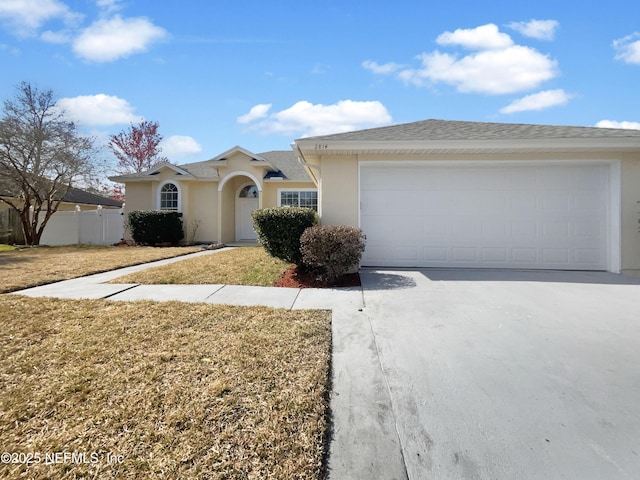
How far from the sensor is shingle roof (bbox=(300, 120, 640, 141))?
7414mm

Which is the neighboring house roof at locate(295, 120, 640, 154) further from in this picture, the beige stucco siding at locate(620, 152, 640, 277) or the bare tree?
the bare tree

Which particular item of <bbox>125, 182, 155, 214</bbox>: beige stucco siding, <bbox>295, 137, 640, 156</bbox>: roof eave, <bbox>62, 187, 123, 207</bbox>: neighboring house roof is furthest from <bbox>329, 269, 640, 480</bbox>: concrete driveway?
<bbox>62, 187, 123, 207</bbox>: neighboring house roof

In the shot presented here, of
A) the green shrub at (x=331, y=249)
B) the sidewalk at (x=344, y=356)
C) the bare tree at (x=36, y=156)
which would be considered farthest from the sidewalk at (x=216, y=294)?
the bare tree at (x=36, y=156)

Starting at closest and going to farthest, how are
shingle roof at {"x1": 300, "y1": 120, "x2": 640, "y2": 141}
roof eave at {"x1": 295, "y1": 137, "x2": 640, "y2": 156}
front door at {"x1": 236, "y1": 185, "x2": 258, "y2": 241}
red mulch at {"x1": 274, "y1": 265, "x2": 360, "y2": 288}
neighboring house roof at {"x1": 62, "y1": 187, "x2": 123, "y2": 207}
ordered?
red mulch at {"x1": 274, "y1": 265, "x2": 360, "y2": 288} → roof eave at {"x1": 295, "y1": 137, "x2": 640, "y2": 156} → shingle roof at {"x1": 300, "y1": 120, "x2": 640, "y2": 141} → front door at {"x1": 236, "y1": 185, "x2": 258, "y2": 241} → neighboring house roof at {"x1": 62, "y1": 187, "x2": 123, "y2": 207}

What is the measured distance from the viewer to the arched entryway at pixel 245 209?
16422 mm

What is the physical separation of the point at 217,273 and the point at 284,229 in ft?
6.24

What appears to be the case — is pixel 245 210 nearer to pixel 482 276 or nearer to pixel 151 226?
pixel 151 226

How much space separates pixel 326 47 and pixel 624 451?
414 inches

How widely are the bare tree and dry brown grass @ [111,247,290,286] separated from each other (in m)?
13.4

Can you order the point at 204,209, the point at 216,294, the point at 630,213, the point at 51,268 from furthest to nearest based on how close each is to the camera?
the point at 204,209, the point at 51,268, the point at 630,213, the point at 216,294

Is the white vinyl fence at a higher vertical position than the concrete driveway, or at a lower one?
higher

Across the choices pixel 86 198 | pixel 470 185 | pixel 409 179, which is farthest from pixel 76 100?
pixel 470 185

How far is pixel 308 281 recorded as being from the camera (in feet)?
22.0

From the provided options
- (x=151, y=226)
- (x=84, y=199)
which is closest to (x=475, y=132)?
(x=151, y=226)
